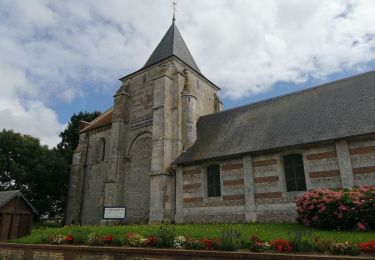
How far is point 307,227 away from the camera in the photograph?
464 inches

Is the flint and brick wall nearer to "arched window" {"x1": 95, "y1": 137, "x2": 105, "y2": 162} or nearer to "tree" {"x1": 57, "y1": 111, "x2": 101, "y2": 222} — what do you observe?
"arched window" {"x1": 95, "y1": 137, "x2": 105, "y2": 162}

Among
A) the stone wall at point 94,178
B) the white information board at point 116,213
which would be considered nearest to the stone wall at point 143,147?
the stone wall at point 94,178

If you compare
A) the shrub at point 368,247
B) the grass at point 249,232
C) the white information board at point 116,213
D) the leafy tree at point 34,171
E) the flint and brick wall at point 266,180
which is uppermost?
the leafy tree at point 34,171

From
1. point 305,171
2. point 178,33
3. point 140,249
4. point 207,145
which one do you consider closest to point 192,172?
point 207,145

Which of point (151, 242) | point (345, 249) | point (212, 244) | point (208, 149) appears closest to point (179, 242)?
point (151, 242)

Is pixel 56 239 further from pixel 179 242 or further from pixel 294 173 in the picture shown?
pixel 294 173

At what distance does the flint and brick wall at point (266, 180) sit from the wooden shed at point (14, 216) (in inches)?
332


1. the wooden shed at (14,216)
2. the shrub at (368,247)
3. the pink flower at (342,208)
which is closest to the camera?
the shrub at (368,247)

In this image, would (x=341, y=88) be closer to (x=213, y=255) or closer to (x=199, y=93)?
(x=199, y=93)

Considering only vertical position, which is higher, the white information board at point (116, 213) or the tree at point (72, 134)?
the tree at point (72, 134)

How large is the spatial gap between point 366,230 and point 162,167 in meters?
12.0

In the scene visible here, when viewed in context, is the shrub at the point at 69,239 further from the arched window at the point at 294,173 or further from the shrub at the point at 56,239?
the arched window at the point at 294,173

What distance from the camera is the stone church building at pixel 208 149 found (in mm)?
14359

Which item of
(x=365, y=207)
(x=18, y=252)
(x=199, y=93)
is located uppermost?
(x=199, y=93)
